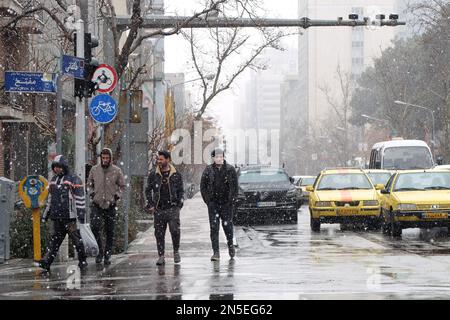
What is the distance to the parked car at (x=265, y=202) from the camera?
3058 centimetres

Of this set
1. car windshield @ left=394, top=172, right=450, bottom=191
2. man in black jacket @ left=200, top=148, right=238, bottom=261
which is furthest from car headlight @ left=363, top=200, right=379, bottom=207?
man in black jacket @ left=200, top=148, right=238, bottom=261

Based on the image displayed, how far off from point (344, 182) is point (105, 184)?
492 inches

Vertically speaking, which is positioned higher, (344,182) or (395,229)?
(344,182)

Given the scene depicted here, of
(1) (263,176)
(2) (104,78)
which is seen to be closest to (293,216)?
(1) (263,176)

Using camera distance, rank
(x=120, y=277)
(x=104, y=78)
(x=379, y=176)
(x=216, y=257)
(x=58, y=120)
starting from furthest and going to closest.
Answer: (x=379, y=176)
(x=104, y=78)
(x=58, y=120)
(x=216, y=257)
(x=120, y=277)

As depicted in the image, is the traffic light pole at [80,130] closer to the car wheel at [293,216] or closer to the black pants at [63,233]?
the black pants at [63,233]

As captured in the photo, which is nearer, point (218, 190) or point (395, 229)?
point (218, 190)

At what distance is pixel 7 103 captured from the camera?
3259cm

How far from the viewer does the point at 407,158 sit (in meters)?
41.4

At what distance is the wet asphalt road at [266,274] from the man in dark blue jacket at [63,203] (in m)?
0.62

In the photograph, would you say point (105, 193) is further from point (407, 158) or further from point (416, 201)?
point (407, 158)

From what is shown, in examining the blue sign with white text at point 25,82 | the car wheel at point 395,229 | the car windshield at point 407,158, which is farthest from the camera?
the car windshield at point 407,158

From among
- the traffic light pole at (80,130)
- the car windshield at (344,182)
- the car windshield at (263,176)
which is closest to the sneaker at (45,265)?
the traffic light pole at (80,130)

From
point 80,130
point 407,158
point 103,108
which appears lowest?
point 407,158
